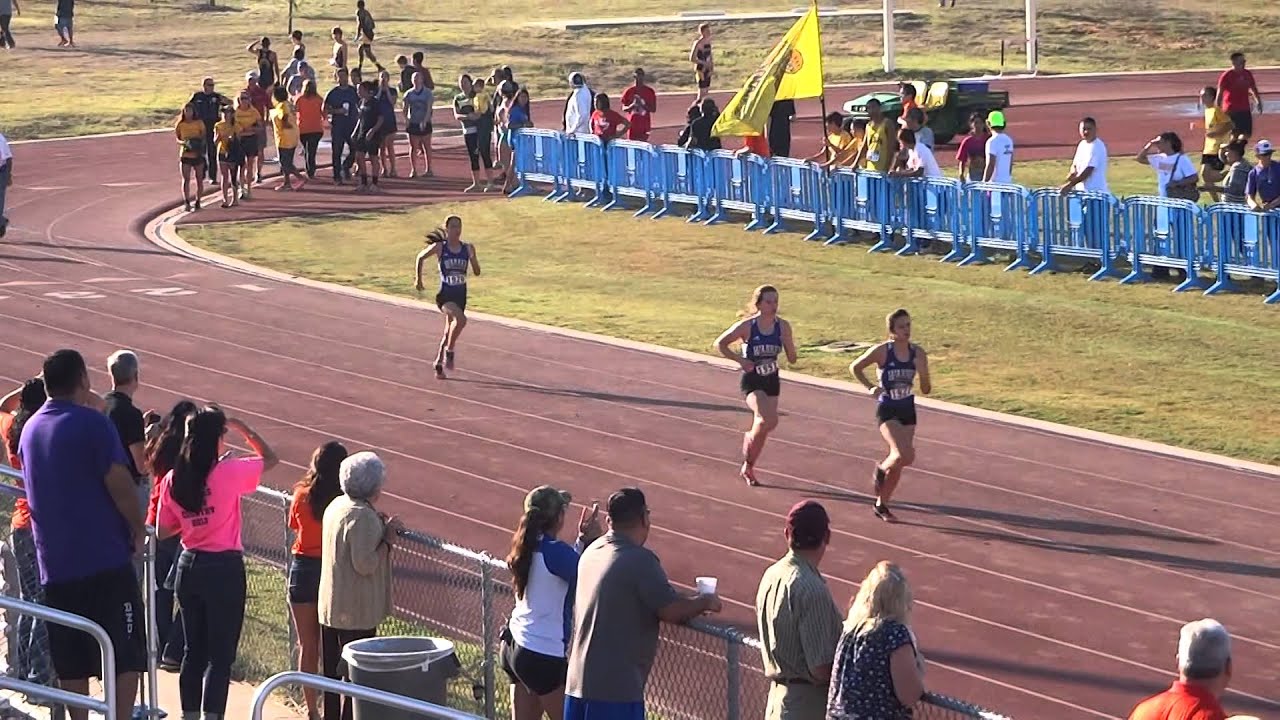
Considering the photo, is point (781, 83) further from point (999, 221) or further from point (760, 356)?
point (760, 356)

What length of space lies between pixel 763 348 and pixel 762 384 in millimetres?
296

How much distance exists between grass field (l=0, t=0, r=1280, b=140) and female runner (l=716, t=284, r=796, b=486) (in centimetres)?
3249

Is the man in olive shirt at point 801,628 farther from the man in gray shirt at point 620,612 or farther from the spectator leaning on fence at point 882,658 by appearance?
the spectator leaning on fence at point 882,658

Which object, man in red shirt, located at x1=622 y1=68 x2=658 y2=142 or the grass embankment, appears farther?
man in red shirt, located at x1=622 y1=68 x2=658 y2=142

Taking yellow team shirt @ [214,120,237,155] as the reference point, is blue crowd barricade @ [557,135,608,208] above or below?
below

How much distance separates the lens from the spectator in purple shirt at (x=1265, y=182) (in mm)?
23891

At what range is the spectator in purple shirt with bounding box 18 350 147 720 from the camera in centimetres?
955

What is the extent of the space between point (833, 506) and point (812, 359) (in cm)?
576

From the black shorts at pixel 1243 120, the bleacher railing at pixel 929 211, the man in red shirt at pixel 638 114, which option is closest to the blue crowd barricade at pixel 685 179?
the bleacher railing at pixel 929 211

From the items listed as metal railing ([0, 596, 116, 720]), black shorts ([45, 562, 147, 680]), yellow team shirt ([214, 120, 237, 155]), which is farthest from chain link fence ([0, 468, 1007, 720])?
yellow team shirt ([214, 120, 237, 155])

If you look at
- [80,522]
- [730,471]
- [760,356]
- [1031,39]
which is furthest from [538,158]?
[80,522]

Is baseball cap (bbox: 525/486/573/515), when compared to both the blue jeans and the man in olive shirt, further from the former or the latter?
the blue jeans

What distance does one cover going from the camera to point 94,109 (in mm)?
49625

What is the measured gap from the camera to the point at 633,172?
32719 millimetres
